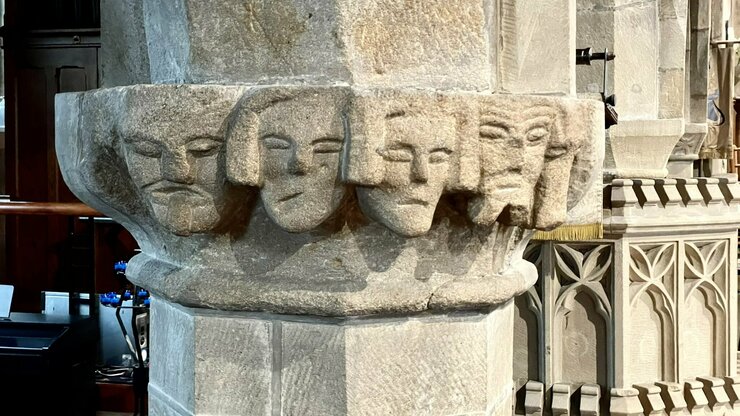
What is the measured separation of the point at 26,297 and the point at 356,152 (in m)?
4.85

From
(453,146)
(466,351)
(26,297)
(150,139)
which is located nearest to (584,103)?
(453,146)

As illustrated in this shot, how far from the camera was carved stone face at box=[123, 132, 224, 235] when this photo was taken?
116 centimetres

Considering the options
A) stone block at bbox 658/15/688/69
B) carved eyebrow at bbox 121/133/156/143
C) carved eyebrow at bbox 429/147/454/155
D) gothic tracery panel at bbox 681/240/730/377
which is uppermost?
stone block at bbox 658/15/688/69

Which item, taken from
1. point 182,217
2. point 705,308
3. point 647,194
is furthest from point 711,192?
point 182,217

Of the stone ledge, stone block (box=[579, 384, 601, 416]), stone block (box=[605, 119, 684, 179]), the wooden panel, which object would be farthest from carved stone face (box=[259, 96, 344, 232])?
the wooden panel

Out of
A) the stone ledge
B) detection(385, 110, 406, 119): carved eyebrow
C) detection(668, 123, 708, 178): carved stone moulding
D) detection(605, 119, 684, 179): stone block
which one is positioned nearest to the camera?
detection(385, 110, 406, 119): carved eyebrow

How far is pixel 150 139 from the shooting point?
1.16 meters

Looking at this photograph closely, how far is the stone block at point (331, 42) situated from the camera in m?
1.19

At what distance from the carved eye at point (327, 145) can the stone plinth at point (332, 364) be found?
26cm

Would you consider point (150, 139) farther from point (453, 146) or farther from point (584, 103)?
point (584, 103)

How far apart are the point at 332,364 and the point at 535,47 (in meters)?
0.61

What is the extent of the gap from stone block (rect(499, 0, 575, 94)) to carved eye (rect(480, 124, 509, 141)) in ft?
0.82

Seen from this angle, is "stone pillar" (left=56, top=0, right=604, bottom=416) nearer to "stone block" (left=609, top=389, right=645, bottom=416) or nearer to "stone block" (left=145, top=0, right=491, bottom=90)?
"stone block" (left=145, top=0, right=491, bottom=90)

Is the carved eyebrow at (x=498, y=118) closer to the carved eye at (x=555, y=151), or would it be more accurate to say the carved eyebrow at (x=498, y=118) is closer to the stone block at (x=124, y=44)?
the carved eye at (x=555, y=151)
